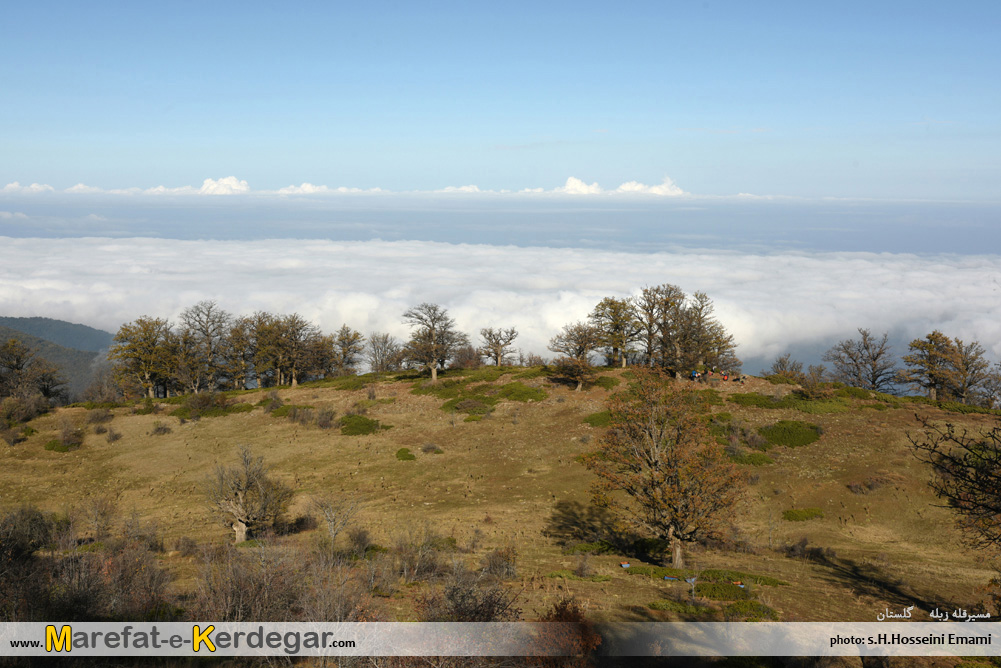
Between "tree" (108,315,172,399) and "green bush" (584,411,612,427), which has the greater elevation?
"tree" (108,315,172,399)

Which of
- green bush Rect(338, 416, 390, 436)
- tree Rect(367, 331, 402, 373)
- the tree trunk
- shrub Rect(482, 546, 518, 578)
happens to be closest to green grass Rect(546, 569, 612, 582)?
shrub Rect(482, 546, 518, 578)

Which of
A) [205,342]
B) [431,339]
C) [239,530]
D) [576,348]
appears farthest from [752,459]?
[205,342]

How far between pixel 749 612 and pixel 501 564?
795cm

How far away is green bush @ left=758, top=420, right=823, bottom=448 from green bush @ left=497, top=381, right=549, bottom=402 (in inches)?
743

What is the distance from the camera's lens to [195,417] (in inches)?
1841

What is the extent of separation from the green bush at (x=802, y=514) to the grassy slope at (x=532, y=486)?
0.38 metres

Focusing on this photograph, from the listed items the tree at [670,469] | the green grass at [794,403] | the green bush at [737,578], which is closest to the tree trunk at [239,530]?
the tree at [670,469]

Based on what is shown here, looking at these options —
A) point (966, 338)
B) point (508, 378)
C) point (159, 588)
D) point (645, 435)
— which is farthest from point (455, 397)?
point (966, 338)

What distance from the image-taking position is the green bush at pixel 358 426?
4318cm

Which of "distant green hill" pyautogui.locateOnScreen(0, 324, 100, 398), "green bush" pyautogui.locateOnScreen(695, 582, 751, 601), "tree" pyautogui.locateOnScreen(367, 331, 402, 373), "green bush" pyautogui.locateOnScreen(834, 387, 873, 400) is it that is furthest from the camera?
"distant green hill" pyautogui.locateOnScreen(0, 324, 100, 398)

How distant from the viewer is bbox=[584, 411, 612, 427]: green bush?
41.4 meters

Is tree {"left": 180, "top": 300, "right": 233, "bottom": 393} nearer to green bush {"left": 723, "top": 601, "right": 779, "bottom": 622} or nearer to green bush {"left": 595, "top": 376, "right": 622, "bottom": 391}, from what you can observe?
green bush {"left": 595, "top": 376, "right": 622, "bottom": 391}

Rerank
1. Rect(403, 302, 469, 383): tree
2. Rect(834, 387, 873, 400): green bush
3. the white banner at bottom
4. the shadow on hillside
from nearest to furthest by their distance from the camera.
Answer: the white banner at bottom, the shadow on hillside, Rect(834, 387, 873, 400): green bush, Rect(403, 302, 469, 383): tree

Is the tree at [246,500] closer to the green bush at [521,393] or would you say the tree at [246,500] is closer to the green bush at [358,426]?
the green bush at [358,426]
